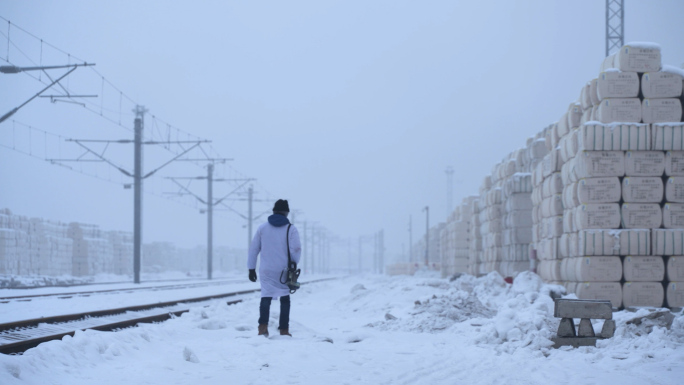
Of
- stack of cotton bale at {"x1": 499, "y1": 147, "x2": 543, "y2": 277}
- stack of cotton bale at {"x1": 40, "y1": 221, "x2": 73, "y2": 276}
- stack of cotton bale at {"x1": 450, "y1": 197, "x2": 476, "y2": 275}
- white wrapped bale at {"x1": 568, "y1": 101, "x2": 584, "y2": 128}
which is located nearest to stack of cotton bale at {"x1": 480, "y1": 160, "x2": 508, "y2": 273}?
stack of cotton bale at {"x1": 499, "y1": 147, "x2": 543, "y2": 277}

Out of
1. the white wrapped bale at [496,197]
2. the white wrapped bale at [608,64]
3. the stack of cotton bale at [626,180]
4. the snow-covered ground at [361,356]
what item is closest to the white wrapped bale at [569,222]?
the stack of cotton bale at [626,180]

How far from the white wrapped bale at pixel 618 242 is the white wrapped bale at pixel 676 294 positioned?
0.68 metres

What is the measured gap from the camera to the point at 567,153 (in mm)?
13891

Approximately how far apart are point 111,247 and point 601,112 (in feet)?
175

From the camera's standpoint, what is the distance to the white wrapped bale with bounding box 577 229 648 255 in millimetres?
12289

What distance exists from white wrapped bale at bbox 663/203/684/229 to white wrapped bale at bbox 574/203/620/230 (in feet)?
2.70

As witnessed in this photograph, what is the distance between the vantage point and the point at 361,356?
717 cm

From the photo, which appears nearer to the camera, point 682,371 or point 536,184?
point 682,371

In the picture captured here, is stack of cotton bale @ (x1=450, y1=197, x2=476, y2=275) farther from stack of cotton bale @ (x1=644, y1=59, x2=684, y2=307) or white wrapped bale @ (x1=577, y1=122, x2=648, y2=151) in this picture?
white wrapped bale @ (x1=577, y1=122, x2=648, y2=151)

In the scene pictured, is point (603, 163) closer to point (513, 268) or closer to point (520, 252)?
point (520, 252)

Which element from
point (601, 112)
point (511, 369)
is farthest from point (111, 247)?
point (511, 369)

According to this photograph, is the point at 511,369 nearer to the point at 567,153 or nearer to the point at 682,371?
the point at 682,371

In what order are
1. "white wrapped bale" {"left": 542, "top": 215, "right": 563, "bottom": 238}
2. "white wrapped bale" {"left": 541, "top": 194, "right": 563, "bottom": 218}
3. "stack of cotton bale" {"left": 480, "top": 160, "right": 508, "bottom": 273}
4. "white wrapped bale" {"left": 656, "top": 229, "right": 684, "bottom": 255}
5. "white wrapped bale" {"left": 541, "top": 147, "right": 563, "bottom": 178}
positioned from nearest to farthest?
"white wrapped bale" {"left": 656, "top": 229, "right": 684, "bottom": 255} → "white wrapped bale" {"left": 542, "top": 215, "right": 563, "bottom": 238} → "white wrapped bale" {"left": 541, "top": 194, "right": 563, "bottom": 218} → "white wrapped bale" {"left": 541, "top": 147, "right": 563, "bottom": 178} → "stack of cotton bale" {"left": 480, "top": 160, "right": 508, "bottom": 273}

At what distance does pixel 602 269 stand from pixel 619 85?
3409mm
